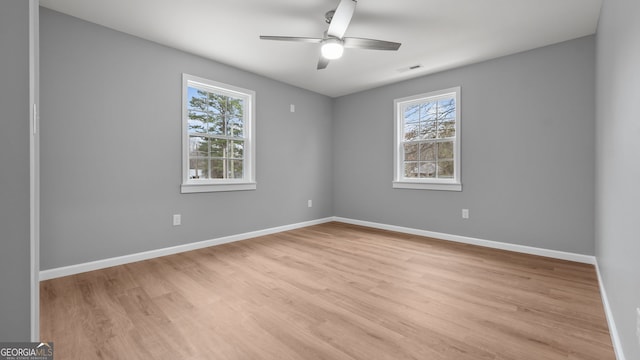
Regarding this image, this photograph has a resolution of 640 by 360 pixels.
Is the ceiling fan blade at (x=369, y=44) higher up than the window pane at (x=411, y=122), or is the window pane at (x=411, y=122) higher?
the ceiling fan blade at (x=369, y=44)

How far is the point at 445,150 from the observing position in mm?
4059

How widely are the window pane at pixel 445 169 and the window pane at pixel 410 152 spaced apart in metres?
0.42

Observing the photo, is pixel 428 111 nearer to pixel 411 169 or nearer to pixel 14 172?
pixel 411 169

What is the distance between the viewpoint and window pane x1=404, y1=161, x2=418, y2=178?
4401mm

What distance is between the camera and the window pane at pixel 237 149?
3.94 metres

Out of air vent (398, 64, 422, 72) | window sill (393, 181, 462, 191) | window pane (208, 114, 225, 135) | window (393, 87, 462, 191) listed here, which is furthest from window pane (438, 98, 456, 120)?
window pane (208, 114, 225, 135)

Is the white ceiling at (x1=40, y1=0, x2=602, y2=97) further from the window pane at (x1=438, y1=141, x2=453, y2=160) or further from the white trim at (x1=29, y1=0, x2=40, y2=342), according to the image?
the white trim at (x1=29, y1=0, x2=40, y2=342)

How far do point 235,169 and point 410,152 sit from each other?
9.05 feet

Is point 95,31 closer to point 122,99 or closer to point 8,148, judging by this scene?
point 122,99

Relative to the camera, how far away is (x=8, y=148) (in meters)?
0.70

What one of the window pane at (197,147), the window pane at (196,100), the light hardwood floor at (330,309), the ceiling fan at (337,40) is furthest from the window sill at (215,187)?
the ceiling fan at (337,40)

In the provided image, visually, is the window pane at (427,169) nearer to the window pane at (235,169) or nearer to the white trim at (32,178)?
the window pane at (235,169)

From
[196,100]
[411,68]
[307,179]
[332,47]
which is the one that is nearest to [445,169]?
[411,68]

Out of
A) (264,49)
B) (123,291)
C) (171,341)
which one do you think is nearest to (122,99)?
(264,49)
